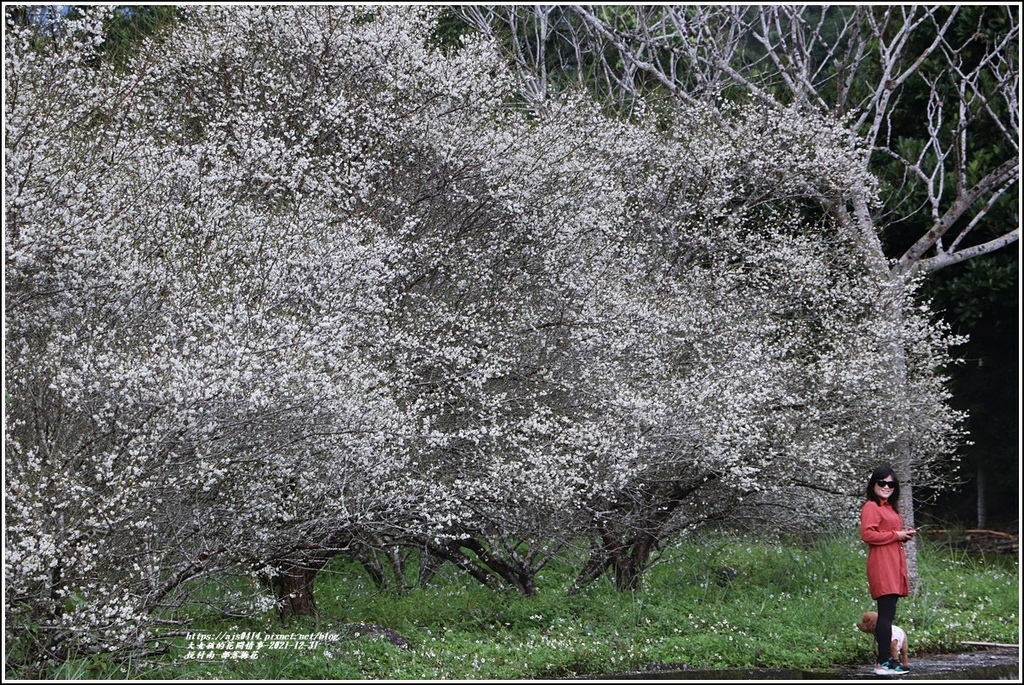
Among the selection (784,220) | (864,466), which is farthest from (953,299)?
(864,466)

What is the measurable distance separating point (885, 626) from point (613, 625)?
1938mm

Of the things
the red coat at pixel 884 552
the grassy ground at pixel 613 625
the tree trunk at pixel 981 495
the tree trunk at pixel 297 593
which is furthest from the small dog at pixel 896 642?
the tree trunk at pixel 981 495

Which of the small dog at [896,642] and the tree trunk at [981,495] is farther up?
the tree trunk at [981,495]

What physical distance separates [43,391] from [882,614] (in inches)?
186

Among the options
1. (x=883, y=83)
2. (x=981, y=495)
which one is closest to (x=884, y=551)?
(x=883, y=83)

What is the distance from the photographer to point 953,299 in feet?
41.6

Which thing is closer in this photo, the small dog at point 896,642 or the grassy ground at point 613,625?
the grassy ground at point 613,625

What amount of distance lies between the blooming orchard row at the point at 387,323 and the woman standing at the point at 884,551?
170cm

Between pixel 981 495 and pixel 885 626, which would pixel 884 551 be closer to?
pixel 885 626

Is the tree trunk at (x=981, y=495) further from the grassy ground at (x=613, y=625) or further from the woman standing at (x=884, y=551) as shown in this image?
the woman standing at (x=884, y=551)

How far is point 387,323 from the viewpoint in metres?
7.04

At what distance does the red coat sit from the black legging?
0.17 ft

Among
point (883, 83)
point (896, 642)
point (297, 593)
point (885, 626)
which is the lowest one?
point (896, 642)

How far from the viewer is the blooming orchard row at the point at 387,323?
5.27 m
